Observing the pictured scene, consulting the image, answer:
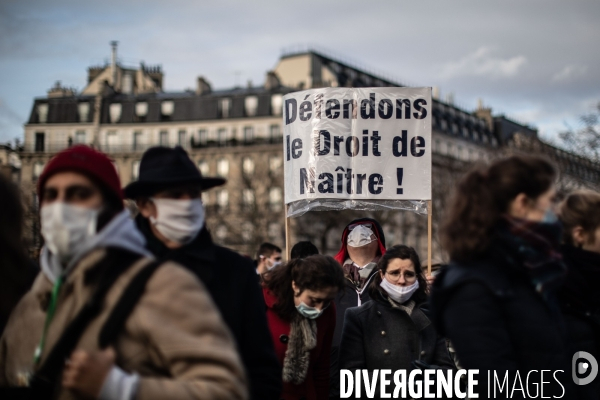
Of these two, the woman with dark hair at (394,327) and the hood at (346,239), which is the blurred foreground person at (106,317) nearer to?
the woman with dark hair at (394,327)

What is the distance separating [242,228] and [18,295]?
55521 millimetres

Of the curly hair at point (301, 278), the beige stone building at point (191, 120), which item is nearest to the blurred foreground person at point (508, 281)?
the curly hair at point (301, 278)

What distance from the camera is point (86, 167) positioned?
340 centimetres

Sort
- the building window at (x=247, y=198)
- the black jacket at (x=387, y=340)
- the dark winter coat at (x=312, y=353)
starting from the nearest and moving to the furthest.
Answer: the dark winter coat at (x=312, y=353) < the black jacket at (x=387, y=340) < the building window at (x=247, y=198)

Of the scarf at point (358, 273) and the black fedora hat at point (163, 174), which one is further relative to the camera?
the scarf at point (358, 273)

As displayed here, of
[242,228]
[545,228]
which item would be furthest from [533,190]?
[242,228]

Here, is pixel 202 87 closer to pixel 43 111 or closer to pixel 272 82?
pixel 272 82

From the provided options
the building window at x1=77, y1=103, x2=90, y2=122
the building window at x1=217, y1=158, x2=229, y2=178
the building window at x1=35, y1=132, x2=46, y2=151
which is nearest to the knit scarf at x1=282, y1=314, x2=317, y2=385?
the building window at x1=217, y1=158, x2=229, y2=178

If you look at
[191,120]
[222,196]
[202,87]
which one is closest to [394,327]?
[222,196]

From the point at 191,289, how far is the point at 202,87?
73.8 metres

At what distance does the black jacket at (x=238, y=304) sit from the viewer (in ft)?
14.1

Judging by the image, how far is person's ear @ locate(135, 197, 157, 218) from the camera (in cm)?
441

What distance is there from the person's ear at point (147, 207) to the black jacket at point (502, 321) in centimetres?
148

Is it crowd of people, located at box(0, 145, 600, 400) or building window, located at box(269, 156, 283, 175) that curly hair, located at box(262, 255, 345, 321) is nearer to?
crowd of people, located at box(0, 145, 600, 400)
